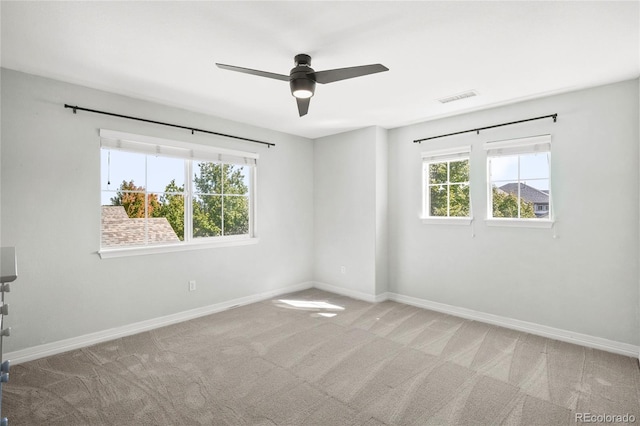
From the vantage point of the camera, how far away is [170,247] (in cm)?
394

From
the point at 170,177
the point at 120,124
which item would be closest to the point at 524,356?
the point at 170,177

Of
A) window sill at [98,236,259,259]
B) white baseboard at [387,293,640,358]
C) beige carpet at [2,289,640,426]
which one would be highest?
window sill at [98,236,259,259]

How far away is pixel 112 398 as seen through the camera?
7.91 ft

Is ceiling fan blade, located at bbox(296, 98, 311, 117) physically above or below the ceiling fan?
below

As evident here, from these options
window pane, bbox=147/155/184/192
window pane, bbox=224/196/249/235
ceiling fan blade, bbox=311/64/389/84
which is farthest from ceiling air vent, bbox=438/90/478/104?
window pane, bbox=147/155/184/192

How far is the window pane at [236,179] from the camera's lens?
459cm

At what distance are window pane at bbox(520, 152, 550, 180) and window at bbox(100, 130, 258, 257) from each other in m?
3.43

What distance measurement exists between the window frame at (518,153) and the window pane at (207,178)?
3.42 m

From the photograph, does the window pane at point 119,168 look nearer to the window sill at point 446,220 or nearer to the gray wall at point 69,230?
the gray wall at point 69,230

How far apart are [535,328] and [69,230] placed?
4.91 meters

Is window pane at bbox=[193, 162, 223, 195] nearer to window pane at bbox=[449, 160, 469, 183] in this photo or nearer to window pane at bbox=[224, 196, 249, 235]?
window pane at bbox=[224, 196, 249, 235]

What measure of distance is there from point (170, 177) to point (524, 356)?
13.8 feet

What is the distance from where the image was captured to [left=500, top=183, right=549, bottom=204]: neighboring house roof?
12.0ft

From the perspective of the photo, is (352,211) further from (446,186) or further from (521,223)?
(521,223)
